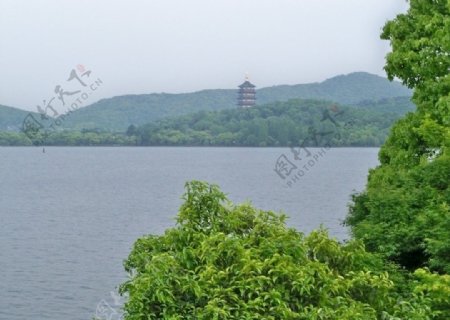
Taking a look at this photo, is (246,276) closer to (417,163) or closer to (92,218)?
(417,163)

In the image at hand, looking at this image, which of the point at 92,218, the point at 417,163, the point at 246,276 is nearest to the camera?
the point at 246,276

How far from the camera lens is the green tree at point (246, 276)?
11352mm

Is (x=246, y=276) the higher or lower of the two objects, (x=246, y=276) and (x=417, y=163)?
the lower

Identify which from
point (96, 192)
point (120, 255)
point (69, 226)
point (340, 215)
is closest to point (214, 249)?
point (120, 255)

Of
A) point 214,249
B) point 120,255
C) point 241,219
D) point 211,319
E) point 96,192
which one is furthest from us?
point 96,192

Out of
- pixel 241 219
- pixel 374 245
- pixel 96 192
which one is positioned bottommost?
pixel 96 192

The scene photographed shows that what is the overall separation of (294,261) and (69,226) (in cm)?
6680

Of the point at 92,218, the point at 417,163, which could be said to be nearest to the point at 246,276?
the point at 417,163

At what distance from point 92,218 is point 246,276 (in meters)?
73.9

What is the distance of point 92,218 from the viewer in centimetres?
8375

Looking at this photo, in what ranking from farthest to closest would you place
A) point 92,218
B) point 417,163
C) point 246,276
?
1. point 92,218
2. point 417,163
3. point 246,276

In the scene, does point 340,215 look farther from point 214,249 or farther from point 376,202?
point 214,249

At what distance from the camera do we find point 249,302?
11.1 m

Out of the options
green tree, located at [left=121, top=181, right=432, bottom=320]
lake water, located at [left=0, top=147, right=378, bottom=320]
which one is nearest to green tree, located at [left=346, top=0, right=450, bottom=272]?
green tree, located at [left=121, top=181, right=432, bottom=320]
